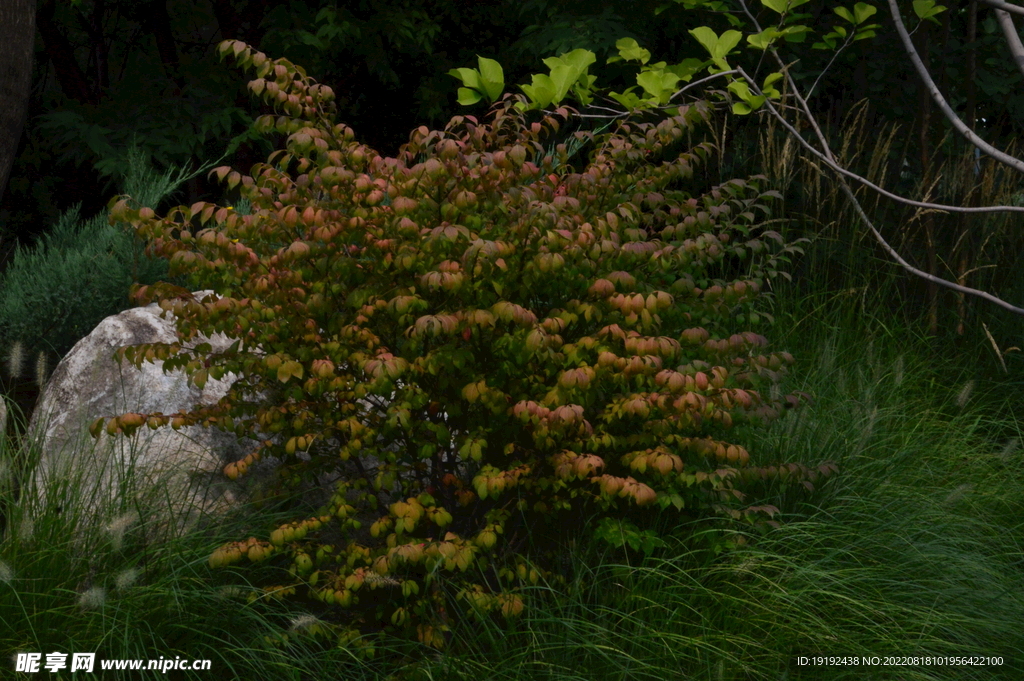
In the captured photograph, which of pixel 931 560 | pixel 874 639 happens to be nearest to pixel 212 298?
pixel 874 639

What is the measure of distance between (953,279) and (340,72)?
273 inches

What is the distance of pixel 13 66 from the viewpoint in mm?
5922

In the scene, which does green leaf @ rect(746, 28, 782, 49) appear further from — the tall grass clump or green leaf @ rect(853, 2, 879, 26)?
the tall grass clump

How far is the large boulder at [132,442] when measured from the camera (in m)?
3.86

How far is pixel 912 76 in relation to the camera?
8.15 metres

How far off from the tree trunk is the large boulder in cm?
186

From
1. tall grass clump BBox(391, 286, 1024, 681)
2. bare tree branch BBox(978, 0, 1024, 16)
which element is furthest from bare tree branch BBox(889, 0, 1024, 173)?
tall grass clump BBox(391, 286, 1024, 681)

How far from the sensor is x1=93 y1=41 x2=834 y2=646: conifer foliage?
3412mm

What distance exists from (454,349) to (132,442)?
1530mm

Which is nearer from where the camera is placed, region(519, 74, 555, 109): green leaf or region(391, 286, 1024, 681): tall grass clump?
region(391, 286, 1024, 681): tall grass clump

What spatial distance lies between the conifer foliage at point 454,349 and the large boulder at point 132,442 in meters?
0.37

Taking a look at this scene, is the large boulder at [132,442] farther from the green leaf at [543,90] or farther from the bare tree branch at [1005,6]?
the bare tree branch at [1005,6]

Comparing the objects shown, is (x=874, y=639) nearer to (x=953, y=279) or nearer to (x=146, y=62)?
(x=953, y=279)

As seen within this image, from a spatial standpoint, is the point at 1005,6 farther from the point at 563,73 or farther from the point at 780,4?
the point at 563,73
